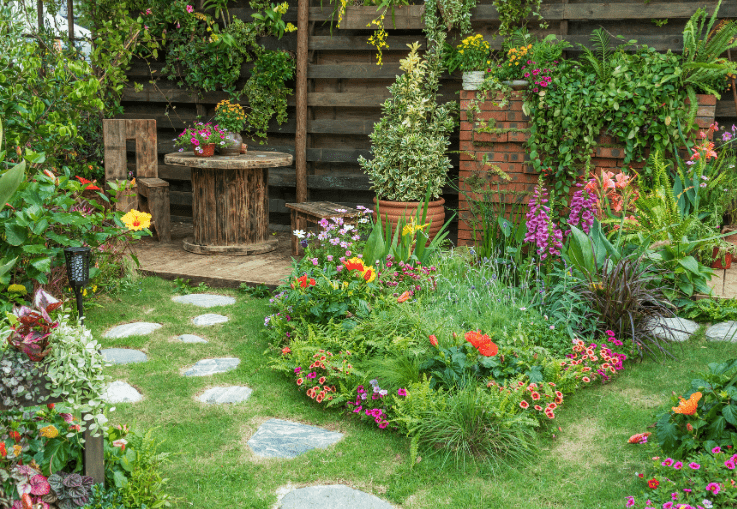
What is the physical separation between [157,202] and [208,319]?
232 centimetres

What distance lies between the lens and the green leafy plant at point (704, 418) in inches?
86.0

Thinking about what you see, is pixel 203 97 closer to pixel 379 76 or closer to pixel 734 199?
pixel 379 76

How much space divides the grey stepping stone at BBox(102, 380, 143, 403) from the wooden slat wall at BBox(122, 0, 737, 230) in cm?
371

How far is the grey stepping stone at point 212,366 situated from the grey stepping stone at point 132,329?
0.62 meters

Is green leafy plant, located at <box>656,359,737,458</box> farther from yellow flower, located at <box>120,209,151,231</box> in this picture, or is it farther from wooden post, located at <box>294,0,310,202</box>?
wooden post, located at <box>294,0,310,202</box>

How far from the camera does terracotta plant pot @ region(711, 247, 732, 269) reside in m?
4.33

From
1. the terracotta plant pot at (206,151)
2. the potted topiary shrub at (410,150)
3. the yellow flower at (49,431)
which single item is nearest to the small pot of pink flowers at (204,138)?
the terracotta plant pot at (206,151)

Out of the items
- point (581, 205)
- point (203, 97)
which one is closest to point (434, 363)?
point (581, 205)

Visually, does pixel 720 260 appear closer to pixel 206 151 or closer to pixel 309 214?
pixel 309 214

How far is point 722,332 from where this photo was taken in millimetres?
3637

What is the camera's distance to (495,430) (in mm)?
2598

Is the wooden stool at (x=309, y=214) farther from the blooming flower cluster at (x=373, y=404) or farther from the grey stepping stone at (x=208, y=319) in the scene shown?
the blooming flower cluster at (x=373, y=404)

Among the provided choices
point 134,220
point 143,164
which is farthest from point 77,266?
point 143,164

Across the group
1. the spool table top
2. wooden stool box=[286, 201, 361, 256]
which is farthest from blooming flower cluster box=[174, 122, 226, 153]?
wooden stool box=[286, 201, 361, 256]
